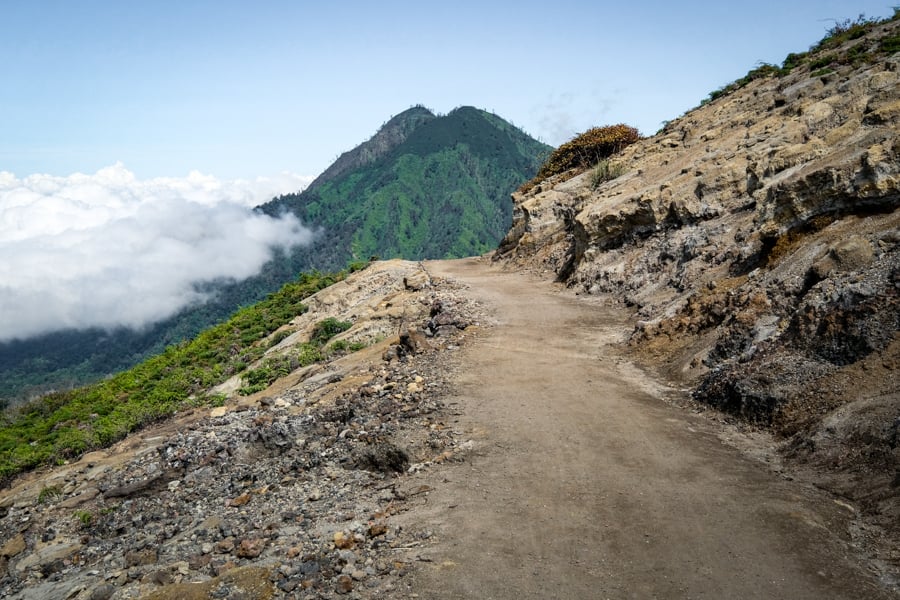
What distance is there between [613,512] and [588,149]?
29.7m

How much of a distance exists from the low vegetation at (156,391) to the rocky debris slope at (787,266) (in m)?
10.3

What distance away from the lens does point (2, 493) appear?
16.0 m

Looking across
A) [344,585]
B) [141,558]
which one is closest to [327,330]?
[141,558]

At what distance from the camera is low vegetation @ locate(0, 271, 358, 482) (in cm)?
1814

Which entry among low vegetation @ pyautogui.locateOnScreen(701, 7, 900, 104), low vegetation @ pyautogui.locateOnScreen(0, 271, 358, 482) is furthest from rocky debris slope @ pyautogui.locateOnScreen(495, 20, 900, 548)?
low vegetation @ pyautogui.locateOnScreen(0, 271, 358, 482)

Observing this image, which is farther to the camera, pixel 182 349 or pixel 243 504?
pixel 182 349

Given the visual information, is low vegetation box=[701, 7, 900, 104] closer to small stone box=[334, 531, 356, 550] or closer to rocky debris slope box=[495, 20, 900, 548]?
rocky debris slope box=[495, 20, 900, 548]

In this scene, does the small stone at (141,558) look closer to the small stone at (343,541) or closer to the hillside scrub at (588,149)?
the small stone at (343,541)

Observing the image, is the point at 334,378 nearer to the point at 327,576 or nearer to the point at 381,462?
the point at 381,462

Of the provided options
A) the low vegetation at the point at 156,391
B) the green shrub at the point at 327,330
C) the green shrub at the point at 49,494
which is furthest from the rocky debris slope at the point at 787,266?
the green shrub at the point at 49,494

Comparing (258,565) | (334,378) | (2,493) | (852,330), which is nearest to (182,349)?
(2,493)

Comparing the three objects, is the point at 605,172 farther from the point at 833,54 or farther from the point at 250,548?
the point at 250,548

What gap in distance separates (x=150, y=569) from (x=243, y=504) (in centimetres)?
182

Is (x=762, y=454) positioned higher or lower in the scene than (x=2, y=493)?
higher
